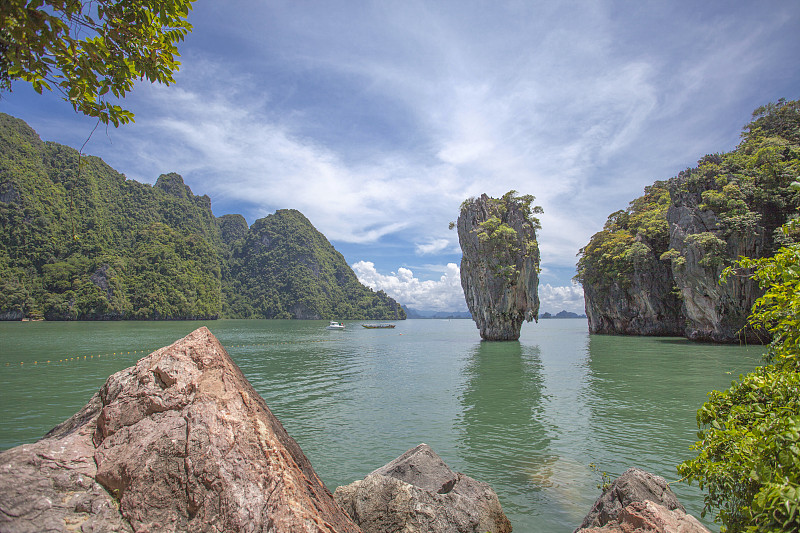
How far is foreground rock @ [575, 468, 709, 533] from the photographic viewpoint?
13.8 feet

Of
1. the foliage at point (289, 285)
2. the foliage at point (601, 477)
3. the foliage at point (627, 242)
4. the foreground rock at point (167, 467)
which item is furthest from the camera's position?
the foliage at point (289, 285)

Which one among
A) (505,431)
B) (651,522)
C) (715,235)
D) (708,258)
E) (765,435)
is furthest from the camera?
(715,235)

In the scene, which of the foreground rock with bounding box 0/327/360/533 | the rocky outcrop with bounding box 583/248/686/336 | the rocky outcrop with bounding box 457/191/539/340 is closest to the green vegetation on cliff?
the rocky outcrop with bounding box 457/191/539/340

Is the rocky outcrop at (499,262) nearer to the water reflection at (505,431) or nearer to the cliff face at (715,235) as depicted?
the cliff face at (715,235)

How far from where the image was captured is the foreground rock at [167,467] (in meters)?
2.43

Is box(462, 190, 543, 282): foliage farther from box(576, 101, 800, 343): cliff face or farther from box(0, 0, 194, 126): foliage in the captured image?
box(0, 0, 194, 126): foliage

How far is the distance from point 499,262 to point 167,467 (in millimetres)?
40834

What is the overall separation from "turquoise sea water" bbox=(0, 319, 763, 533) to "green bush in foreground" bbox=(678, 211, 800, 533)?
956 mm

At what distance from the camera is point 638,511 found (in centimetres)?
442

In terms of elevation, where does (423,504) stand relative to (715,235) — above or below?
below

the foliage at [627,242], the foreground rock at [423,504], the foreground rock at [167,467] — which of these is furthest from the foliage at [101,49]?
the foliage at [627,242]

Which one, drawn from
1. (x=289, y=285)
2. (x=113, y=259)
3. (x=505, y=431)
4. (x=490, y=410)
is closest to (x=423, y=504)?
(x=505, y=431)

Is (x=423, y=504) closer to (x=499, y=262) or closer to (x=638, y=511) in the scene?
(x=638, y=511)

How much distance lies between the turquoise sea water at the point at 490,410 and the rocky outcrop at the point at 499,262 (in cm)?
1350
